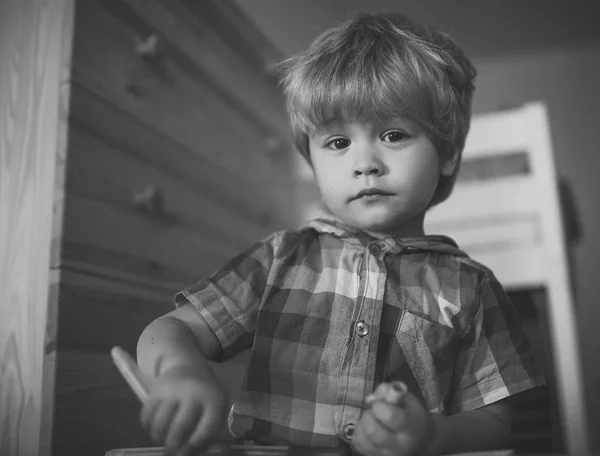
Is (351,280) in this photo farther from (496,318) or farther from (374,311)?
(496,318)

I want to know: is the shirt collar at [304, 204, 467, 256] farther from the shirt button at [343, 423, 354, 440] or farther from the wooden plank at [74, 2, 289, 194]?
the wooden plank at [74, 2, 289, 194]

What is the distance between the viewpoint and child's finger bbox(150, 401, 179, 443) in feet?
1.45

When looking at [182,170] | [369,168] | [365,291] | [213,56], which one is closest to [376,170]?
[369,168]

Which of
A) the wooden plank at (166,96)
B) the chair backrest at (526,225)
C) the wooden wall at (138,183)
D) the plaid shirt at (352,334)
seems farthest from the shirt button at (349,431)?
the chair backrest at (526,225)

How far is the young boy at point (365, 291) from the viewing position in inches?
25.1

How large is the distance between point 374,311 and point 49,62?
53cm

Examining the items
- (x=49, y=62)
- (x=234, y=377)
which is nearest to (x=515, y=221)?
(x=234, y=377)

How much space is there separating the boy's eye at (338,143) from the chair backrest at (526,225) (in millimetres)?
949

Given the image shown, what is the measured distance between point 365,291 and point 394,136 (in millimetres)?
185

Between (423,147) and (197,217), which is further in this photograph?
(197,217)

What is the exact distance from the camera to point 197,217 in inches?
42.5

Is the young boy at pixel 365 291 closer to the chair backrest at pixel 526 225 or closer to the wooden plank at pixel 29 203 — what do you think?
the wooden plank at pixel 29 203

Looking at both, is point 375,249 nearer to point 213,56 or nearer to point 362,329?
point 362,329

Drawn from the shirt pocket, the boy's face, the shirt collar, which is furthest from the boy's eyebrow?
the shirt pocket
